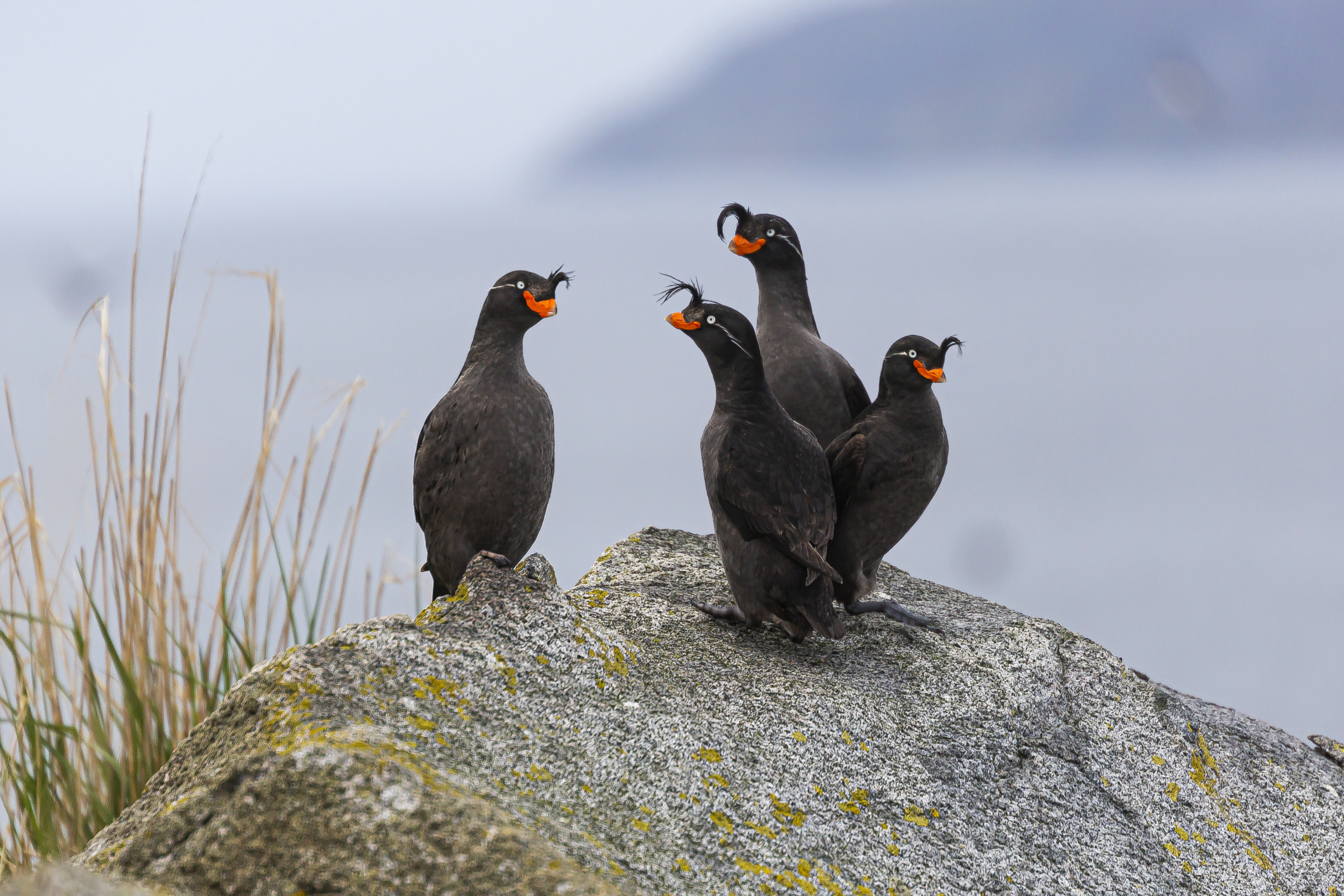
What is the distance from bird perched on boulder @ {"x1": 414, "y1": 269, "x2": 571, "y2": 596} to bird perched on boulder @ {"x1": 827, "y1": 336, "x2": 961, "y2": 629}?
120 cm

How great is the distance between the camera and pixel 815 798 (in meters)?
2.94

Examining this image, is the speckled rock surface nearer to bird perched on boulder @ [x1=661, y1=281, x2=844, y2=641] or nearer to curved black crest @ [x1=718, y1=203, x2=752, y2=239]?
bird perched on boulder @ [x1=661, y1=281, x2=844, y2=641]

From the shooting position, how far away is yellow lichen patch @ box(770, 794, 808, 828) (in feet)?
9.23

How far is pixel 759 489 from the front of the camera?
384cm

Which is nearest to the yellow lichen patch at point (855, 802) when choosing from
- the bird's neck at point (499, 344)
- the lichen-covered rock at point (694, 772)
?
the lichen-covered rock at point (694, 772)

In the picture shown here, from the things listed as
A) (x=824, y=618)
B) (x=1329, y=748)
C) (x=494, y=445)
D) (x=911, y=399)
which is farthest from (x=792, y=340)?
(x=1329, y=748)

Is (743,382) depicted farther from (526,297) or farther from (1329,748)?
(1329,748)

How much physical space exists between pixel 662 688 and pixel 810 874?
0.72 m

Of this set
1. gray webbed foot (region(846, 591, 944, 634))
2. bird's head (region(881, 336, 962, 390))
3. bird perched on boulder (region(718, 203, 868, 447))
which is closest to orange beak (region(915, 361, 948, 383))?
bird's head (region(881, 336, 962, 390))

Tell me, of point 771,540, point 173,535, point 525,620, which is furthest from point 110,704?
point 771,540

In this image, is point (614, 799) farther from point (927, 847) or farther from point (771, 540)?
point (771, 540)

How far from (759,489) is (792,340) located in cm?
120

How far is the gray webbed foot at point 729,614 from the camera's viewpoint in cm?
411

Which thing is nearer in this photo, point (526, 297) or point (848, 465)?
point (526, 297)
